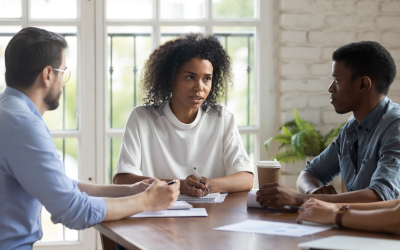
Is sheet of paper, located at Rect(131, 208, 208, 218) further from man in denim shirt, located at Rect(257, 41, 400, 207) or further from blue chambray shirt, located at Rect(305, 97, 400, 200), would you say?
blue chambray shirt, located at Rect(305, 97, 400, 200)

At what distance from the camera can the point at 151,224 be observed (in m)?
1.41

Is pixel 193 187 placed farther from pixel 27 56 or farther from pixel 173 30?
pixel 173 30

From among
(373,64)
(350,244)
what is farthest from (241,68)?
(350,244)

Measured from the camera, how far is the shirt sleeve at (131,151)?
209 cm

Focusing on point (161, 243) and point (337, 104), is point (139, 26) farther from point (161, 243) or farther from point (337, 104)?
point (161, 243)

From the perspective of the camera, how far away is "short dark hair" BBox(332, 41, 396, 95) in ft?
6.06

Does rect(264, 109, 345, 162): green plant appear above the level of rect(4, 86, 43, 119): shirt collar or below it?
below

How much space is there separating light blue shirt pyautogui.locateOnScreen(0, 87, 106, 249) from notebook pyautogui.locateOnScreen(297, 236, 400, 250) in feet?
2.16

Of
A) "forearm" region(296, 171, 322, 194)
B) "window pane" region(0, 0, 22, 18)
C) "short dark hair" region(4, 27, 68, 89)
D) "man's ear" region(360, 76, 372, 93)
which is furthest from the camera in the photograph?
"window pane" region(0, 0, 22, 18)

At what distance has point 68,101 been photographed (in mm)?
3330

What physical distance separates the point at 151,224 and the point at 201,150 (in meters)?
0.90

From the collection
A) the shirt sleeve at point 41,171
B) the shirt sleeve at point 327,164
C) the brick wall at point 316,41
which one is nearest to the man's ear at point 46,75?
the shirt sleeve at point 41,171

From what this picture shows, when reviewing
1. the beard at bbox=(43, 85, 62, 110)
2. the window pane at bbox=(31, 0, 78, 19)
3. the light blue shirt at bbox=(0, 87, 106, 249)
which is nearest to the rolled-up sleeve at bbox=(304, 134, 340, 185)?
the light blue shirt at bbox=(0, 87, 106, 249)

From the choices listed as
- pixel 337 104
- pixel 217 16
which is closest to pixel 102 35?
pixel 217 16
